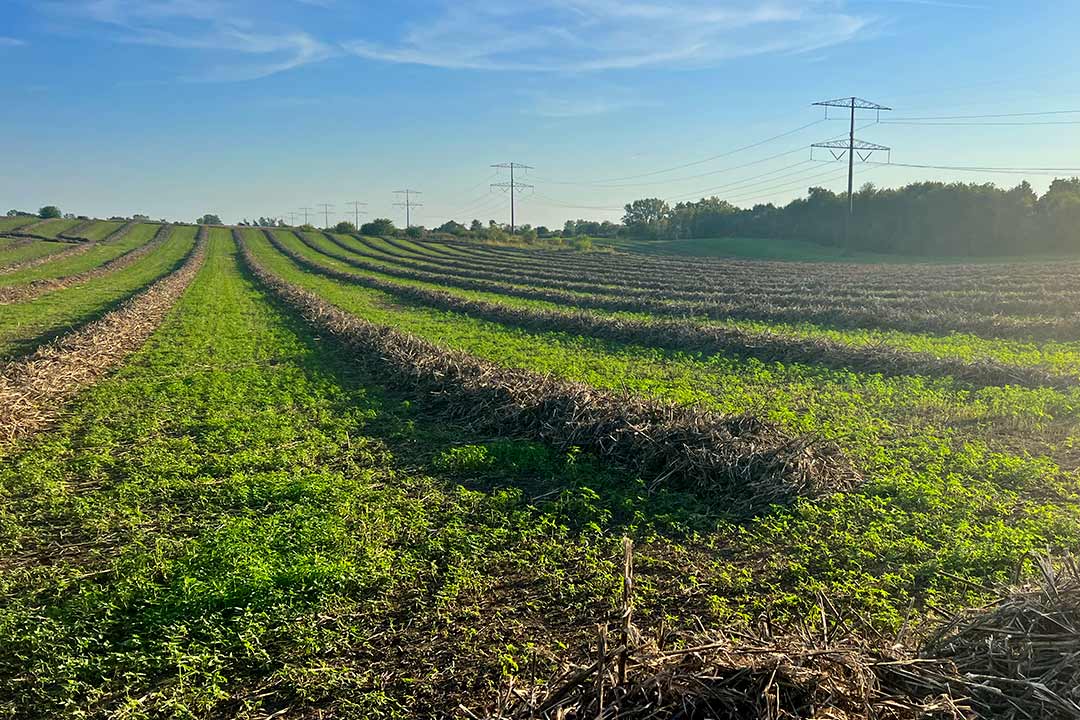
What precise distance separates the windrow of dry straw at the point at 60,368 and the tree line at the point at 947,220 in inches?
3020

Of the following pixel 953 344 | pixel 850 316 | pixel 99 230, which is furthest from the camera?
pixel 99 230

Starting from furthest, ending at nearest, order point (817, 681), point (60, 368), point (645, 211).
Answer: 1. point (645, 211)
2. point (60, 368)
3. point (817, 681)

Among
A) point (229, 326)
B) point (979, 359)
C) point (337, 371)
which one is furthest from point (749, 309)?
point (229, 326)

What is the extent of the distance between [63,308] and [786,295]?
30816 millimetres

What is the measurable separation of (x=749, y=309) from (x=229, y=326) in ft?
61.2

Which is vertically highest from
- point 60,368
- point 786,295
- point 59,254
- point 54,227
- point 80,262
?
point 54,227

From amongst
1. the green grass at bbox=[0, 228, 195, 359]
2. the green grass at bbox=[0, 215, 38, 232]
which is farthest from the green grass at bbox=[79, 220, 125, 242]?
→ the green grass at bbox=[0, 228, 195, 359]

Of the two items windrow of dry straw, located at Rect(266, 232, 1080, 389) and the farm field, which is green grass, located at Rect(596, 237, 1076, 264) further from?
the farm field

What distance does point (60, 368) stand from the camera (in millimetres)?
13312

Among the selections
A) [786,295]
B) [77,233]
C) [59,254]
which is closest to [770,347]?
[786,295]

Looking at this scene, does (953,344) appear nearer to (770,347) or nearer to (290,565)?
(770,347)

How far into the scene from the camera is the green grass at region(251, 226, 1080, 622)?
5824 mm

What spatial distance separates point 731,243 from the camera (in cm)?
8412

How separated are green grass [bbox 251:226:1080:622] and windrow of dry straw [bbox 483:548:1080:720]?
135cm
